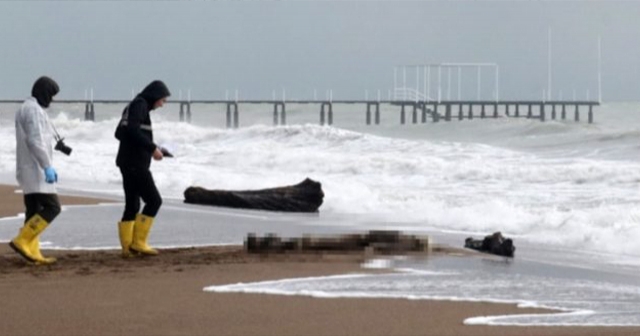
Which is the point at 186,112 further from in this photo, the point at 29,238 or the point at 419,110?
the point at 29,238

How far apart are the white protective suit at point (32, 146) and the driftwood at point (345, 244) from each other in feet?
6.13

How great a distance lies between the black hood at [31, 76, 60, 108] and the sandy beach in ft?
3.80

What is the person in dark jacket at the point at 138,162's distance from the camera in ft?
33.1

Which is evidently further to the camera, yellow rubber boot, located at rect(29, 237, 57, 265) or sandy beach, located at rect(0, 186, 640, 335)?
yellow rubber boot, located at rect(29, 237, 57, 265)

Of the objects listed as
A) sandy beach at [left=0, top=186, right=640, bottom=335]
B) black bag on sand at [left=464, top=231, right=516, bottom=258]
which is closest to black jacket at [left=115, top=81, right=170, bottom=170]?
sandy beach at [left=0, top=186, right=640, bottom=335]

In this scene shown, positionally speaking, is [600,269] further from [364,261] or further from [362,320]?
[362,320]

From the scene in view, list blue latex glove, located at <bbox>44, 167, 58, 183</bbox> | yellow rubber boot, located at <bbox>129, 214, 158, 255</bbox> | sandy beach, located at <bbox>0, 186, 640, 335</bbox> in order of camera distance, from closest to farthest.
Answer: sandy beach, located at <bbox>0, 186, 640, 335</bbox>, blue latex glove, located at <bbox>44, 167, 58, 183</bbox>, yellow rubber boot, located at <bbox>129, 214, 158, 255</bbox>

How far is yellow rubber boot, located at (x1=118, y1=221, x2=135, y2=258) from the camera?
10.3m

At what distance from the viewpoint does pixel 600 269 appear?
10.0 metres

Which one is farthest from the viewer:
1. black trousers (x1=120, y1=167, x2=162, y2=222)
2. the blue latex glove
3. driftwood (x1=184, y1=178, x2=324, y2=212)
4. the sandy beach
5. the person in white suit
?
driftwood (x1=184, y1=178, x2=324, y2=212)

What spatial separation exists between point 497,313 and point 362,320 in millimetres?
804

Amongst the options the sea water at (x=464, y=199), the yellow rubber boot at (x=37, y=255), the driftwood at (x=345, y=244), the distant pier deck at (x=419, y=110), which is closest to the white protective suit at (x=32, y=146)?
the yellow rubber boot at (x=37, y=255)

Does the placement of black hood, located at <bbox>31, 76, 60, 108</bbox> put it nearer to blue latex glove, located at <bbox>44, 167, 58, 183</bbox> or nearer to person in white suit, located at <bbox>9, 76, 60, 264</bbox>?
person in white suit, located at <bbox>9, 76, 60, 264</bbox>

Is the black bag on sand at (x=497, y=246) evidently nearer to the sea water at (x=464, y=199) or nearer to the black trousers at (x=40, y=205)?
the sea water at (x=464, y=199)
